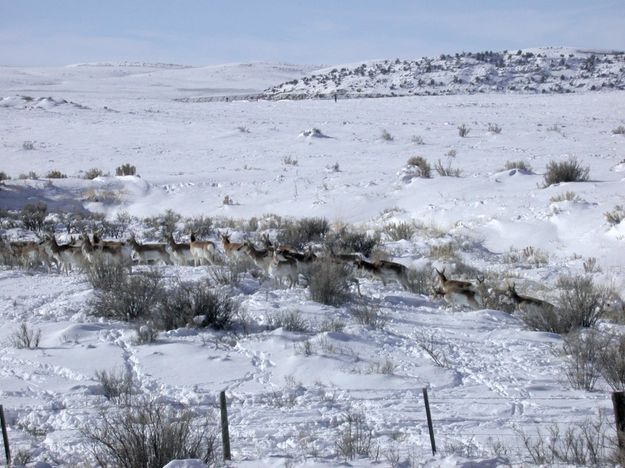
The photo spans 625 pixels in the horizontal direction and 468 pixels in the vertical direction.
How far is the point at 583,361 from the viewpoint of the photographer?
26.5 feet

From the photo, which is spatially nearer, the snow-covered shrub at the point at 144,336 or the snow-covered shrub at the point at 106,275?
the snow-covered shrub at the point at 144,336

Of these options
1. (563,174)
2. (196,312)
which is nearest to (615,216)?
(563,174)

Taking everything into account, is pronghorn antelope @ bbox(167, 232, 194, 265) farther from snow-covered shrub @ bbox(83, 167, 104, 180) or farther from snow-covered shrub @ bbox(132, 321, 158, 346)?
snow-covered shrub @ bbox(83, 167, 104, 180)

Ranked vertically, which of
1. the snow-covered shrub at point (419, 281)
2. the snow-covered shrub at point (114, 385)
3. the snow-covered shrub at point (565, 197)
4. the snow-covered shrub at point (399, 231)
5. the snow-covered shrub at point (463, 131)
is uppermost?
the snow-covered shrub at point (463, 131)

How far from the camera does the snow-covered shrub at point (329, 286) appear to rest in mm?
11336

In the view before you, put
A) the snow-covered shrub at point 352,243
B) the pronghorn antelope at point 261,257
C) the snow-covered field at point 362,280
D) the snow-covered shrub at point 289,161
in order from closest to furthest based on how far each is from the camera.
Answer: the snow-covered field at point 362,280 → the pronghorn antelope at point 261,257 → the snow-covered shrub at point 352,243 → the snow-covered shrub at point 289,161

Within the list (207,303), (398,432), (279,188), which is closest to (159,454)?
(398,432)

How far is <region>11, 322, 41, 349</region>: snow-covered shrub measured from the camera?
29.2 feet

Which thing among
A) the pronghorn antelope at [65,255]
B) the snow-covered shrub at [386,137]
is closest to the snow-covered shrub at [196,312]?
the pronghorn antelope at [65,255]

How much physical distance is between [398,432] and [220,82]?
89.5m

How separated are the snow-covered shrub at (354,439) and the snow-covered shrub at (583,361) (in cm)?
246

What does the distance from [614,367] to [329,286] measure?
4625 millimetres

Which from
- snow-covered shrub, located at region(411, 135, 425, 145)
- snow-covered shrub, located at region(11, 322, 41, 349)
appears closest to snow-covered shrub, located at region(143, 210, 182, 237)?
snow-covered shrub, located at region(11, 322, 41, 349)

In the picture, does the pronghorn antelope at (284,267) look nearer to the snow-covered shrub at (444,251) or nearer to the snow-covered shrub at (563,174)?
the snow-covered shrub at (444,251)
